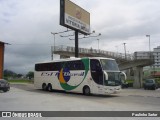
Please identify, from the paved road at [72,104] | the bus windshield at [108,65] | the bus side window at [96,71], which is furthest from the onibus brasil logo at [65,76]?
the paved road at [72,104]

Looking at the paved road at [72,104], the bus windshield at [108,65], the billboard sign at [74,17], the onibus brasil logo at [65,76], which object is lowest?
the paved road at [72,104]

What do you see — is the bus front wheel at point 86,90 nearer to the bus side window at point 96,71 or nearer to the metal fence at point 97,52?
the bus side window at point 96,71

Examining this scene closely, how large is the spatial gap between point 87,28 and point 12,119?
40516 millimetres

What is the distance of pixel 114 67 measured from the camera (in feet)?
87.9

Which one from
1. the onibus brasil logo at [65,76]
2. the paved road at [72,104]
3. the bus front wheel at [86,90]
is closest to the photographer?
the paved road at [72,104]

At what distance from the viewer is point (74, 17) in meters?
44.8

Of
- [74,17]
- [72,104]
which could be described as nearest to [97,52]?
[74,17]

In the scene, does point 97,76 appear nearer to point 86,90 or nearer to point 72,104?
point 86,90

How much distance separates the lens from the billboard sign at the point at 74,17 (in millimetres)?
42125

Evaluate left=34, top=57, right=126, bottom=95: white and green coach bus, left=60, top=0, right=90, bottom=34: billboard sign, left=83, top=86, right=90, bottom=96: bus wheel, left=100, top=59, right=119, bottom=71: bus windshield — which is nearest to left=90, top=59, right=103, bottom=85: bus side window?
left=34, top=57, right=126, bottom=95: white and green coach bus

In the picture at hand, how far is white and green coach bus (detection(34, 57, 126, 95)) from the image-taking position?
25859 mm

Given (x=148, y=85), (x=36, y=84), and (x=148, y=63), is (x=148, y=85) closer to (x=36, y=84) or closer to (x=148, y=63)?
(x=148, y=63)

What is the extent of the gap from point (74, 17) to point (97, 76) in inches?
802

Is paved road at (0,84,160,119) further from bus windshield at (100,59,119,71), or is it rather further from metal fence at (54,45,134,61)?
metal fence at (54,45,134,61)
